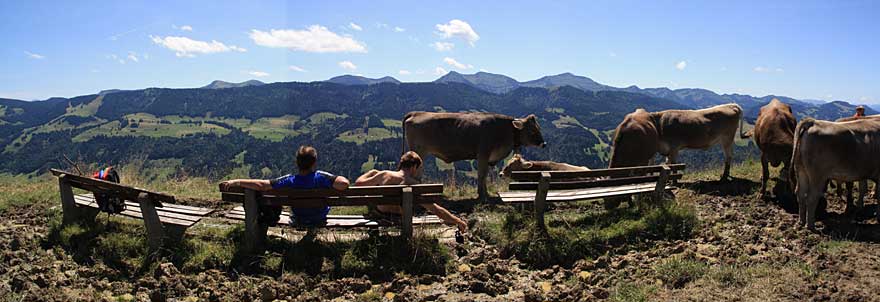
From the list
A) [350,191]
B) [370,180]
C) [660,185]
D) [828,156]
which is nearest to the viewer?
[350,191]

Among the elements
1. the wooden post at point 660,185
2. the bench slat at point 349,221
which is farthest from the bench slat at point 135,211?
the wooden post at point 660,185

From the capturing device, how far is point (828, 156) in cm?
798

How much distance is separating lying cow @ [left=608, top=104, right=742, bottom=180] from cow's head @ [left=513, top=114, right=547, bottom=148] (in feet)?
6.85

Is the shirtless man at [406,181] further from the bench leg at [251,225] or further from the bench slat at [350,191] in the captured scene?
the bench leg at [251,225]

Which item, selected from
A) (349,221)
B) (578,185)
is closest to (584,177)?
(578,185)

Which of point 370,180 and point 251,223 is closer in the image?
point 251,223

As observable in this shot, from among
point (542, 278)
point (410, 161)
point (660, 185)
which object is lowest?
point (542, 278)

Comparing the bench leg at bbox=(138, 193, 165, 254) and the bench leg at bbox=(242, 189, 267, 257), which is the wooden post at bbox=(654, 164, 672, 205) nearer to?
the bench leg at bbox=(242, 189, 267, 257)

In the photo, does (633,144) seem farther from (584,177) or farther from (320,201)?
(320,201)

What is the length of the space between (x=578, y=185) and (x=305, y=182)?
4.21m

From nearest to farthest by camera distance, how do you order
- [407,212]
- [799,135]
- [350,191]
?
[350,191]
[407,212]
[799,135]

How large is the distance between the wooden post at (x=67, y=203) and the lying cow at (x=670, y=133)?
398 inches

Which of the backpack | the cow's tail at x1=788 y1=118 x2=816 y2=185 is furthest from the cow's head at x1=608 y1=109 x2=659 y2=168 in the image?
the backpack

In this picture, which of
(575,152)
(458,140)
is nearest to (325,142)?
(575,152)
